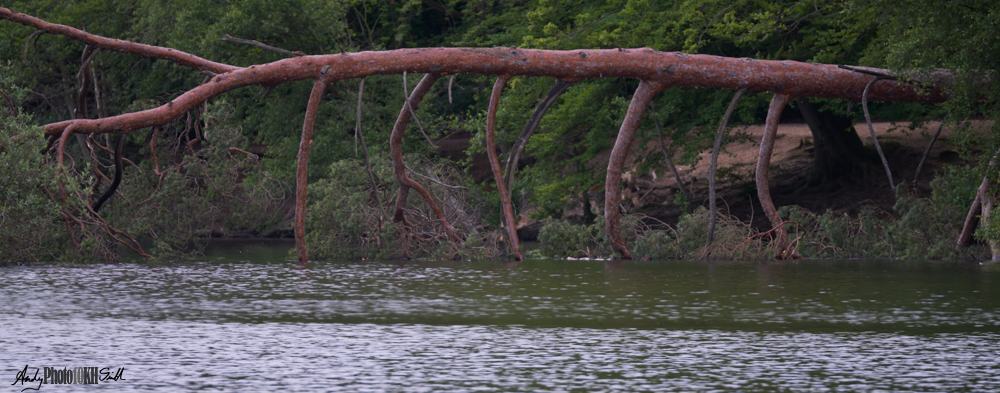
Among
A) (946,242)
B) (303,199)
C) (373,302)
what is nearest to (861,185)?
(946,242)

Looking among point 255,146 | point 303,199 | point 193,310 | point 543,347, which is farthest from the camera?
point 255,146

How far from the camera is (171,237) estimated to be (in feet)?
55.0

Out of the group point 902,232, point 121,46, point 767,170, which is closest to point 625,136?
point 767,170

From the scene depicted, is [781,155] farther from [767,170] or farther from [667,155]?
[767,170]

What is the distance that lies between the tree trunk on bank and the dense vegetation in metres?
0.17

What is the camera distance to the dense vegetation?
13.2 m

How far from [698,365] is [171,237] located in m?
12.7

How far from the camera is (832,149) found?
2228cm

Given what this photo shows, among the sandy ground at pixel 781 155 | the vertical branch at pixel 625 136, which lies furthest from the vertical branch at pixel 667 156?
the vertical branch at pixel 625 136

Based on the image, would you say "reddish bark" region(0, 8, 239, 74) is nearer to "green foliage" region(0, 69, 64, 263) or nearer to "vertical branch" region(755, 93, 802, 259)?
"green foliage" region(0, 69, 64, 263)

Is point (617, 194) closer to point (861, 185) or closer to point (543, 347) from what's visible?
point (543, 347)
